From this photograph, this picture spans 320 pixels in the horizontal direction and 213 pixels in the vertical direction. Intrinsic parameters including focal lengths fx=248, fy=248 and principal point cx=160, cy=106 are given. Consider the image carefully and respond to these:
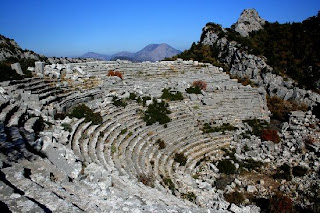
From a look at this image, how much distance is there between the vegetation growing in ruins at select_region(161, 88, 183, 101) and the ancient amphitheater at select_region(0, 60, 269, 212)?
516mm

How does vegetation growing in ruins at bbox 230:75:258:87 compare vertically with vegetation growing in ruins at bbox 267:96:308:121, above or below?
above

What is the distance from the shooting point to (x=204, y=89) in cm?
2358

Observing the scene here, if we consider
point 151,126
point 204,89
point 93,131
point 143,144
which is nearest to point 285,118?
point 204,89

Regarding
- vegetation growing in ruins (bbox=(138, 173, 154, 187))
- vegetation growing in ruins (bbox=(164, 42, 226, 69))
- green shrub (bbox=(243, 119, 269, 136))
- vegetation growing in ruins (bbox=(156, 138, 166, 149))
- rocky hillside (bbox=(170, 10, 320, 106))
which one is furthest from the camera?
vegetation growing in ruins (bbox=(164, 42, 226, 69))

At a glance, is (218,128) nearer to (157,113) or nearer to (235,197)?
(157,113)

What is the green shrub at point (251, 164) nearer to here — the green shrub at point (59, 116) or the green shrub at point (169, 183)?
the green shrub at point (169, 183)

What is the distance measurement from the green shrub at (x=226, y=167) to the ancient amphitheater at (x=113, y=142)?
56cm

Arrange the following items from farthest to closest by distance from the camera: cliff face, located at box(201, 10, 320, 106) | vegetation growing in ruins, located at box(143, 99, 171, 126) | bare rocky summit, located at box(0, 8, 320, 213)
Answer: cliff face, located at box(201, 10, 320, 106), vegetation growing in ruins, located at box(143, 99, 171, 126), bare rocky summit, located at box(0, 8, 320, 213)

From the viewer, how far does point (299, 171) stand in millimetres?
14352

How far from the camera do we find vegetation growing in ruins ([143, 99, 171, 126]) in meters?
16.8

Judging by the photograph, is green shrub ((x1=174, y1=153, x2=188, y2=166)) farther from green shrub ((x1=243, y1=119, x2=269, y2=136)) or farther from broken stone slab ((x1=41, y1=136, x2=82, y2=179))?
green shrub ((x1=243, y1=119, x2=269, y2=136))

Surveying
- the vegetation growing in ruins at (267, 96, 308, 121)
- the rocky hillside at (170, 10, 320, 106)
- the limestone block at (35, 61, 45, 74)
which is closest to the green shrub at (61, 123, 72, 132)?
the limestone block at (35, 61, 45, 74)

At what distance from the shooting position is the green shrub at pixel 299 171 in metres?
14.2

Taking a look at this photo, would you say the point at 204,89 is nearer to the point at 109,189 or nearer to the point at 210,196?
the point at 210,196
